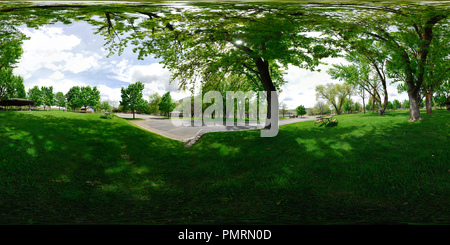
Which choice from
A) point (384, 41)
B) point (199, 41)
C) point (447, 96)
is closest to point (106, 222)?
point (199, 41)

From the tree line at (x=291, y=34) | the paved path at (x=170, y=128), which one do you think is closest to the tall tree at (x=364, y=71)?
the tree line at (x=291, y=34)

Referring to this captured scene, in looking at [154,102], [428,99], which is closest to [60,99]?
[154,102]

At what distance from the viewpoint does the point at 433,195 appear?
1965mm

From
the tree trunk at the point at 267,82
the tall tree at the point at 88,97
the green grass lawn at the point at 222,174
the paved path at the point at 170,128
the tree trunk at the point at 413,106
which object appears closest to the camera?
the green grass lawn at the point at 222,174

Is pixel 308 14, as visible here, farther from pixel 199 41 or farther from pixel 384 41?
pixel 199 41

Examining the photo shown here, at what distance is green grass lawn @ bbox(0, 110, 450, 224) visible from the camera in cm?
172

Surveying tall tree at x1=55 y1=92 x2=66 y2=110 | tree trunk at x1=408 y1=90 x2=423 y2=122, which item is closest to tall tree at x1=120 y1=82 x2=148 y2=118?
tall tree at x1=55 y1=92 x2=66 y2=110

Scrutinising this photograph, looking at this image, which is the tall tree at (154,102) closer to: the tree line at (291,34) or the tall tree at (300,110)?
the tree line at (291,34)

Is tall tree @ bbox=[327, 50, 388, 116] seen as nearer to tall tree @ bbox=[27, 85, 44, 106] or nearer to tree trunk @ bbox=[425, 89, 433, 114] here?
tree trunk @ bbox=[425, 89, 433, 114]

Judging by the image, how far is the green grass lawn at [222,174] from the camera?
172cm

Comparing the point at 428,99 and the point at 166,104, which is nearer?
the point at 166,104

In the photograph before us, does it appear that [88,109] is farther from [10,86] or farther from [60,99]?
[10,86]

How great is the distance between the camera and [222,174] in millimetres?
2086

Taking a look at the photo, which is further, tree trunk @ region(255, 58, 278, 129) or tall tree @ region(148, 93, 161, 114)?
A: tree trunk @ region(255, 58, 278, 129)
